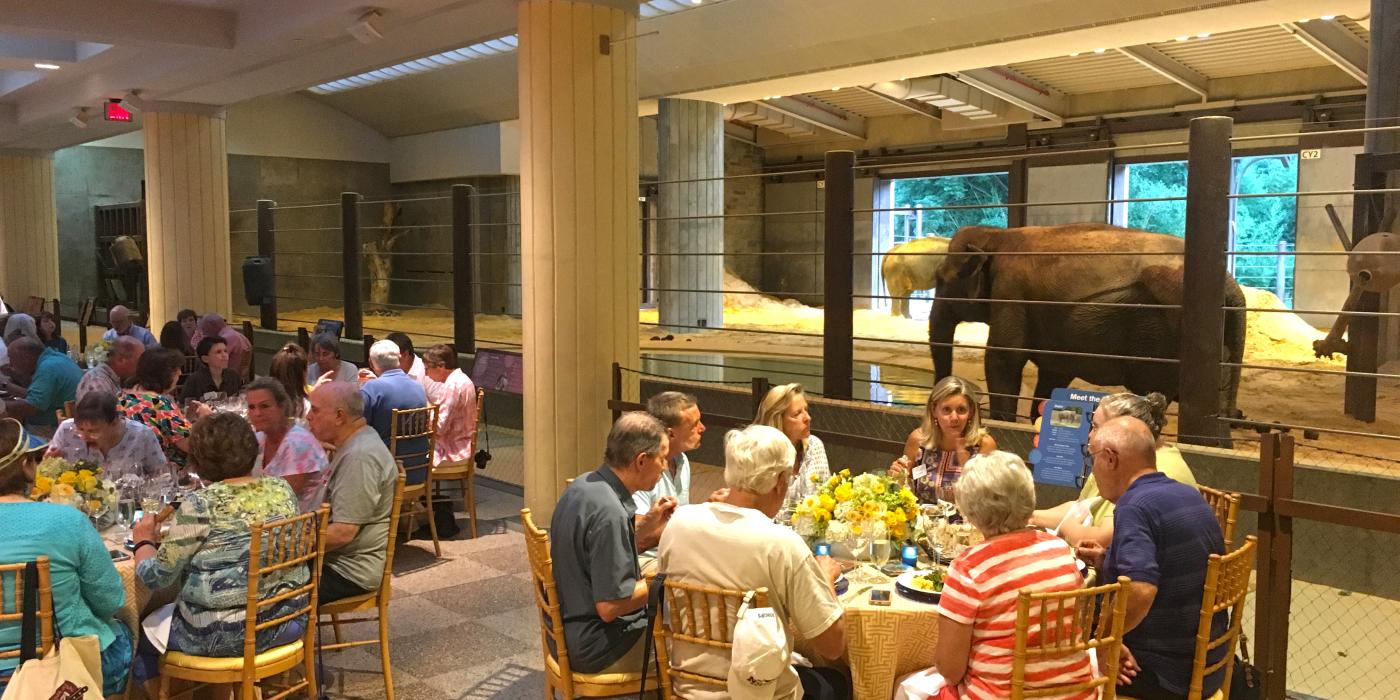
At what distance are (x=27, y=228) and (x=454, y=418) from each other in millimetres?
13994

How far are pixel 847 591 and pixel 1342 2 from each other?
758 centimetres

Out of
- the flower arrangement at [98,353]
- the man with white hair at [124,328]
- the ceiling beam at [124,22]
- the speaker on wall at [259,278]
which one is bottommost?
the flower arrangement at [98,353]

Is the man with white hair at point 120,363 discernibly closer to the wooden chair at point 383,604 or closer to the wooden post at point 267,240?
the wooden chair at point 383,604

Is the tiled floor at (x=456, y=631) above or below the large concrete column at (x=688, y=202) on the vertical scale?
below

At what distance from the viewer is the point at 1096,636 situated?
293cm

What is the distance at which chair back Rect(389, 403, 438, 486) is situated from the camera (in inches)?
241

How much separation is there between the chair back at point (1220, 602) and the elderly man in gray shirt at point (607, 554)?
160 centimetres

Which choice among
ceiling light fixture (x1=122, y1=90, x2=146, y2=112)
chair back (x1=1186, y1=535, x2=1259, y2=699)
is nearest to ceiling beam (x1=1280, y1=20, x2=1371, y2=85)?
chair back (x1=1186, y1=535, x2=1259, y2=699)

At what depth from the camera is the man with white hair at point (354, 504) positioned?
13.9 feet

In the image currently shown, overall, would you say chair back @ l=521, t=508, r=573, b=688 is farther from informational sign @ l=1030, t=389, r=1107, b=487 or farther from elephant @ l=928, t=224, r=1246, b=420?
elephant @ l=928, t=224, r=1246, b=420

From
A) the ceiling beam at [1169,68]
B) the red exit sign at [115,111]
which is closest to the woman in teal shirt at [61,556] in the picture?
the red exit sign at [115,111]

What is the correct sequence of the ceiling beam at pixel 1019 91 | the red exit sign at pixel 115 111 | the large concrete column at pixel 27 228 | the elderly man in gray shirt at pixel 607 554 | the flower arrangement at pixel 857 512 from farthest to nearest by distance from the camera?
the large concrete column at pixel 27 228 < the ceiling beam at pixel 1019 91 < the red exit sign at pixel 115 111 < the flower arrangement at pixel 857 512 < the elderly man in gray shirt at pixel 607 554

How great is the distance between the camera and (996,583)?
2.80 metres

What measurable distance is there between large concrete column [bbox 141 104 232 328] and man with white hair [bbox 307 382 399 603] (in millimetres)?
8654
